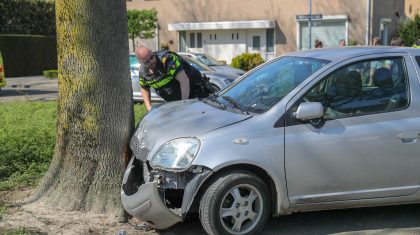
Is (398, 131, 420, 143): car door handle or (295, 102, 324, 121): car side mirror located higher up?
(295, 102, 324, 121): car side mirror

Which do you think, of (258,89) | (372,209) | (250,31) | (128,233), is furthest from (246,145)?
(250,31)

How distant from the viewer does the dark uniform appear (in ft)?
21.0

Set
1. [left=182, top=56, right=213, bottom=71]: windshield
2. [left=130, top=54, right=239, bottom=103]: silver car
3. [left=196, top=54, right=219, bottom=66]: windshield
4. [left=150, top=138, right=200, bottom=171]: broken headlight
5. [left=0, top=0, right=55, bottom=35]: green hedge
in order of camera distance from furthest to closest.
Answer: [left=0, top=0, right=55, bottom=35]: green hedge, [left=196, top=54, right=219, bottom=66]: windshield, [left=182, top=56, right=213, bottom=71]: windshield, [left=130, top=54, right=239, bottom=103]: silver car, [left=150, top=138, right=200, bottom=171]: broken headlight

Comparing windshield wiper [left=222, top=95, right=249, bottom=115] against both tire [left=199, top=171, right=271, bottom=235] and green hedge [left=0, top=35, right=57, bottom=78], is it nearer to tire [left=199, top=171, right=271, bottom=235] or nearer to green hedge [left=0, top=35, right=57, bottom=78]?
tire [left=199, top=171, right=271, bottom=235]

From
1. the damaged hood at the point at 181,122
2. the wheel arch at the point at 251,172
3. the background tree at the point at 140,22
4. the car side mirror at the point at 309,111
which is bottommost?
the wheel arch at the point at 251,172

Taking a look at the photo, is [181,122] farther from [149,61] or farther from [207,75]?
[207,75]

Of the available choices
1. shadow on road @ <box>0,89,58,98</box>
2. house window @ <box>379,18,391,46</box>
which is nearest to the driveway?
shadow on road @ <box>0,89,58,98</box>

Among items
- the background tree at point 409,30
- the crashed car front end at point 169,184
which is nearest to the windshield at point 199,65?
the crashed car front end at point 169,184

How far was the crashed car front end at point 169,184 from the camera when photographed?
4312 mm

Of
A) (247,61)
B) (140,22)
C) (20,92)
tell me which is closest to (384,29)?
(247,61)

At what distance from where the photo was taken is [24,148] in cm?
707

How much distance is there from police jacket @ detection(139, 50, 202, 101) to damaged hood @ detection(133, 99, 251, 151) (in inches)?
44.6

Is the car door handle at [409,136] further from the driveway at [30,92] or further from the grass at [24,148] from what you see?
the driveway at [30,92]

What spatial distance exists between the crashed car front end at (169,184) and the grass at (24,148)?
6.80ft
